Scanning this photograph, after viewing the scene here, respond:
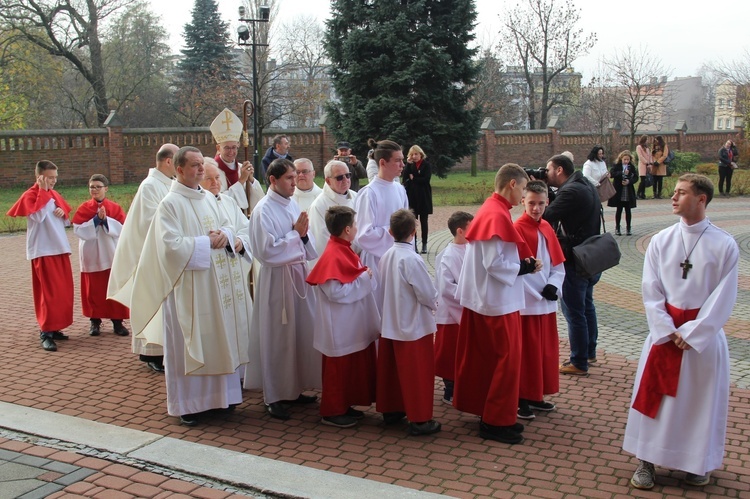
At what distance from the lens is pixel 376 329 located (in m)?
5.97

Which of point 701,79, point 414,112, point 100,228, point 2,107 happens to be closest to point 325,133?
point 414,112

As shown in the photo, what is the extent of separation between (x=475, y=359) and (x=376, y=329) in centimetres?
82

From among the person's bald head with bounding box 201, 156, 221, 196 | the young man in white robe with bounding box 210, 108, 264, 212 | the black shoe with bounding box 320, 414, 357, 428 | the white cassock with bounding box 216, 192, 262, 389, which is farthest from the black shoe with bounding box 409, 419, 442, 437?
the young man in white robe with bounding box 210, 108, 264, 212

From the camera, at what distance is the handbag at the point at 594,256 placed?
6422mm

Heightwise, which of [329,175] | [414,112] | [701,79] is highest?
[701,79]

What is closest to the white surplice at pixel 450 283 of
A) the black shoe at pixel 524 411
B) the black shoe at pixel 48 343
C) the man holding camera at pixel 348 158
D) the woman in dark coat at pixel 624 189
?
the black shoe at pixel 524 411

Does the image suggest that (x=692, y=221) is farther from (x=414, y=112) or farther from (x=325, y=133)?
(x=325, y=133)

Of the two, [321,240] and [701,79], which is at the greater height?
[701,79]

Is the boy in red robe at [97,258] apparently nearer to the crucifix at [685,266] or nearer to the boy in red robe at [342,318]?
the boy in red robe at [342,318]

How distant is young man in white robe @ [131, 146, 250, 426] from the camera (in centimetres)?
589

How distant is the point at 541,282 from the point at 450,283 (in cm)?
74

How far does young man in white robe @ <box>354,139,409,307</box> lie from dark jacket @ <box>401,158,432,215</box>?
6777mm

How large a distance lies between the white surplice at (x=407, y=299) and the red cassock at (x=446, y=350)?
0.70 m

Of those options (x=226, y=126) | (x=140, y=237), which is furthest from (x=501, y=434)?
(x=226, y=126)
